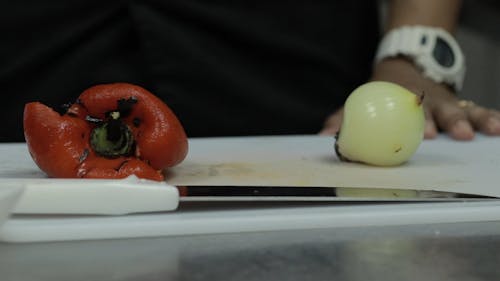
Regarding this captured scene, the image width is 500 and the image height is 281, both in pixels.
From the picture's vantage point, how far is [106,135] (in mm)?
562

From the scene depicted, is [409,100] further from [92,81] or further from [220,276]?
[92,81]

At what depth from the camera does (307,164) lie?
2.27ft

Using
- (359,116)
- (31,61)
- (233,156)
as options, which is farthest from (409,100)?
(31,61)

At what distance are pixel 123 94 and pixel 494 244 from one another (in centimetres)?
28

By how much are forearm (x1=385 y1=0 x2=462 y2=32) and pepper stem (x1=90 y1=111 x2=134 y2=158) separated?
0.65 m

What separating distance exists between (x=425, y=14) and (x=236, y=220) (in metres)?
0.74

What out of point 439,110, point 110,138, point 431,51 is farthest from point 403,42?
point 110,138

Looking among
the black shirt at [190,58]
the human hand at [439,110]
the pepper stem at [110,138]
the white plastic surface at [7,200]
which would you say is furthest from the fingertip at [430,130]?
the white plastic surface at [7,200]

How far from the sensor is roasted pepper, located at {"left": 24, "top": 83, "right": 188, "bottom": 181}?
22.1 inches

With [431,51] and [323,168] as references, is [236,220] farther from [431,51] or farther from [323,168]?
[431,51]

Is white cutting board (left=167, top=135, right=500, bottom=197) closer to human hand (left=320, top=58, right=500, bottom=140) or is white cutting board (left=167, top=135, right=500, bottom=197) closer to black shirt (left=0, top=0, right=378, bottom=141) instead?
human hand (left=320, top=58, right=500, bottom=140)

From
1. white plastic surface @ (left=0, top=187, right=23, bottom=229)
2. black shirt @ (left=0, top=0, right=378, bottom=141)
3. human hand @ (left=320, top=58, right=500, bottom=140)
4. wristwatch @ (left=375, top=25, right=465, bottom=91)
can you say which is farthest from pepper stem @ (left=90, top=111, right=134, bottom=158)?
wristwatch @ (left=375, top=25, right=465, bottom=91)

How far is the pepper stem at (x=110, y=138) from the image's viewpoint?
22.1 inches

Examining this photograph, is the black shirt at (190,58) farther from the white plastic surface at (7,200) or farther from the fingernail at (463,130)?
the white plastic surface at (7,200)
